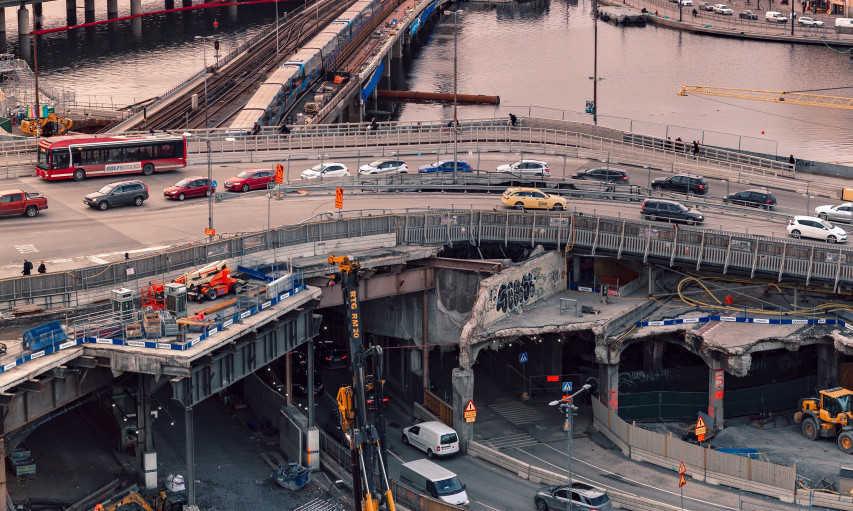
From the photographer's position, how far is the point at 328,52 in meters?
164

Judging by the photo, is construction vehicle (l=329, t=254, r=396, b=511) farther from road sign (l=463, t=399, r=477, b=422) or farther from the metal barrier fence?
the metal barrier fence

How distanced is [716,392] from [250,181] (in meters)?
34.5

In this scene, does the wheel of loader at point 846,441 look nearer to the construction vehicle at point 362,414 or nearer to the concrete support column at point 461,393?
the concrete support column at point 461,393

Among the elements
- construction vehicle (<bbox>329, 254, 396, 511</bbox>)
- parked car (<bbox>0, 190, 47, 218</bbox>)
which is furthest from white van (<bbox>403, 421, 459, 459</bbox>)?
parked car (<bbox>0, 190, 47, 218</bbox>)

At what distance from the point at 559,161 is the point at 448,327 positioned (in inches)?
1127

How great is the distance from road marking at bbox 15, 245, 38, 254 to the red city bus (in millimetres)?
16097

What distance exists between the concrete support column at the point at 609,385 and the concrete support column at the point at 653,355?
4.75 metres

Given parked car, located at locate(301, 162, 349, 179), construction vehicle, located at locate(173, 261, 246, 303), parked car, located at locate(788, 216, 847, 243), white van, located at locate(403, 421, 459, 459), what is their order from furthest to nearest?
parked car, located at locate(301, 162, 349, 179) → parked car, located at locate(788, 216, 847, 243) → white van, located at locate(403, 421, 459, 459) → construction vehicle, located at locate(173, 261, 246, 303)

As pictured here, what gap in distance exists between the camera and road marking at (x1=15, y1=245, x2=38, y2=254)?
76188mm

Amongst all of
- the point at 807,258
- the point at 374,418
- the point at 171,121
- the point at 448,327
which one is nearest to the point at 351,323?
the point at 374,418

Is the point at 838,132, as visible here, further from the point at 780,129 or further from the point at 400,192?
the point at 400,192

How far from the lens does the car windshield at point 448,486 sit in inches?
2621

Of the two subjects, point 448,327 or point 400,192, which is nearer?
point 448,327

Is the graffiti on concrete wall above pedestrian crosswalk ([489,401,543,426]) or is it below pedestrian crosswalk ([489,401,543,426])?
above
